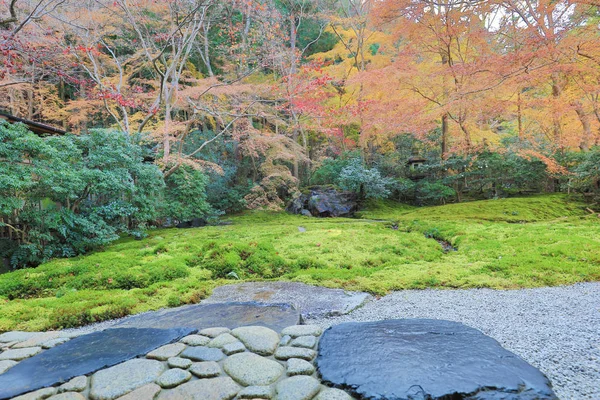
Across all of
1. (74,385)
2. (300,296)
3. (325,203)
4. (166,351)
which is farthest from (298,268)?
(325,203)

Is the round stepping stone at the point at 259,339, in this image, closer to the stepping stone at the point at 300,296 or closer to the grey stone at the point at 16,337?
the stepping stone at the point at 300,296

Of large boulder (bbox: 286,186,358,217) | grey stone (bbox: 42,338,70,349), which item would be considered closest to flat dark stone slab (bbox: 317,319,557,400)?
grey stone (bbox: 42,338,70,349)

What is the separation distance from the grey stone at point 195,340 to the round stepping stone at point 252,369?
0.34 metres

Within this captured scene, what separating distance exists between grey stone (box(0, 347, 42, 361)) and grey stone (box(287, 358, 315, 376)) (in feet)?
5.96

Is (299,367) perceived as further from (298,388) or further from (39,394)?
(39,394)

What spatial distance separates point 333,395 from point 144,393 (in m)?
0.98

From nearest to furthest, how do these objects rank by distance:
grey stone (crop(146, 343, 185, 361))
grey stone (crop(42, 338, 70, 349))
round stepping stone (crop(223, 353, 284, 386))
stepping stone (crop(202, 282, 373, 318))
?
round stepping stone (crop(223, 353, 284, 386)) → grey stone (crop(146, 343, 185, 361)) → grey stone (crop(42, 338, 70, 349)) → stepping stone (crop(202, 282, 373, 318))

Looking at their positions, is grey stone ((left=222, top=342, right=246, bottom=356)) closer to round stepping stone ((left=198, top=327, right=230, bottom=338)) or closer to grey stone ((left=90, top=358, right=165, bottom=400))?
round stepping stone ((left=198, top=327, right=230, bottom=338))

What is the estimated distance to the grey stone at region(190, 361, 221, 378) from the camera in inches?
72.8

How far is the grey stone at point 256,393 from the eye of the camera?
164cm

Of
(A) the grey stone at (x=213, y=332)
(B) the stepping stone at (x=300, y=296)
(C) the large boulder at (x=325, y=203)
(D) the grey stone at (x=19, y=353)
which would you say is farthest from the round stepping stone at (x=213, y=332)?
(C) the large boulder at (x=325, y=203)

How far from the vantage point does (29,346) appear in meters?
2.35

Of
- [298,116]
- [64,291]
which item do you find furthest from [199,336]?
[298,116]

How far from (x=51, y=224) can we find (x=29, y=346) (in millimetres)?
3980
